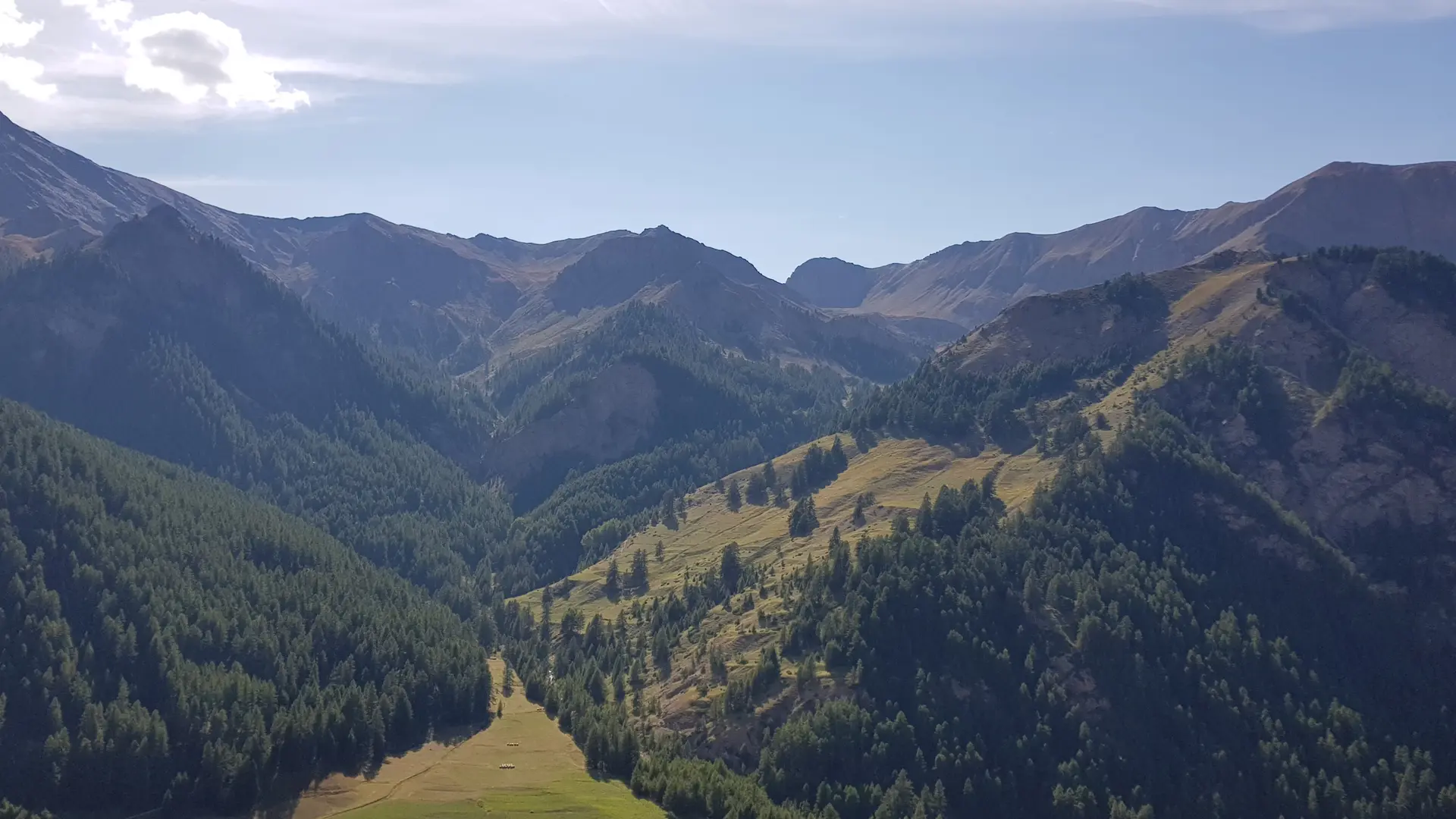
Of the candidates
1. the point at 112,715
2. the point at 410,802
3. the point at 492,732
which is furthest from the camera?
the point at 492,732

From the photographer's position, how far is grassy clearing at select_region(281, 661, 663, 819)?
522 ft

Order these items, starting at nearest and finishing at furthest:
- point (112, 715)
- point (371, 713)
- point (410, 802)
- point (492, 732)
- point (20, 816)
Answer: point (20, 816) < point (410, 802) < point (112, 715) < point (371, 713) < point (492, 732)

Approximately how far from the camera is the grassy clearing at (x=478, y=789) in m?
159

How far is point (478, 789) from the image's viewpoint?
16712 centimetres

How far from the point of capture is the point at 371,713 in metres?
185

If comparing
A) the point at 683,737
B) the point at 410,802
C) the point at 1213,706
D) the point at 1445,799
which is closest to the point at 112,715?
the point at 410,802

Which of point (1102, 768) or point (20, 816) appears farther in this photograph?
point (1102, 768)

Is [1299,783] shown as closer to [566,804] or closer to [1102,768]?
[1102,768]

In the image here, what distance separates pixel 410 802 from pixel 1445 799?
157842 mm

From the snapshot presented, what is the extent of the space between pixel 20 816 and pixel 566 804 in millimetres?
69768

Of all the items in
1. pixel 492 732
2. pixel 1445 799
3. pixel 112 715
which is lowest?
pixel 1445 799

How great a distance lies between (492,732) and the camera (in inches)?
7776

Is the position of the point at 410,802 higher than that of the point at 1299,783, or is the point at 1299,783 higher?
the point at 410,802

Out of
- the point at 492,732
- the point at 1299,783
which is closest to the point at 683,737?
the point at 492,732
